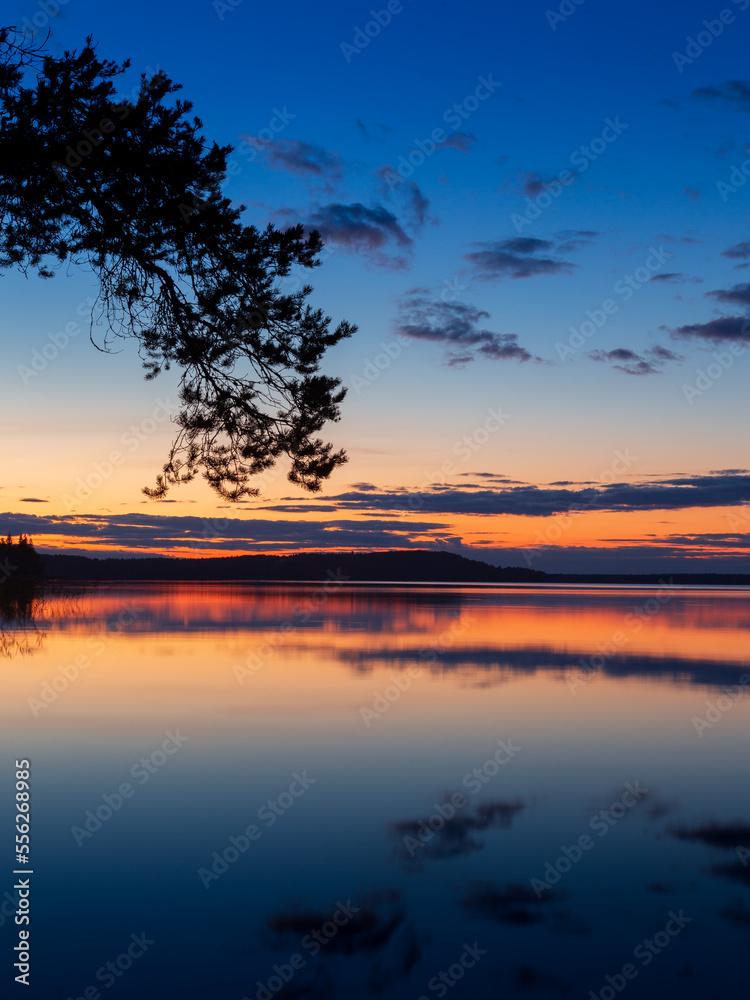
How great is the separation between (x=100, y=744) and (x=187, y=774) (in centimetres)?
245

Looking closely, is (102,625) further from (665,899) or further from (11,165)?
(665,899)

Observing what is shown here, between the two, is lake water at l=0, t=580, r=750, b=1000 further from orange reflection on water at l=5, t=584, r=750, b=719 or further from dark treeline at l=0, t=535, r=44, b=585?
dark treeline at l=0, t=535, r=44, b=585

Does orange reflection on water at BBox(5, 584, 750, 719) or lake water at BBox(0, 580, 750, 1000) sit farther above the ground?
lake water at BBox(0, 580, 750, 1000)

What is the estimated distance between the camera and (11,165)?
34.2 feet

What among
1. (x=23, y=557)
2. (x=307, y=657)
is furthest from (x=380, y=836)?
(x=23, y=557)

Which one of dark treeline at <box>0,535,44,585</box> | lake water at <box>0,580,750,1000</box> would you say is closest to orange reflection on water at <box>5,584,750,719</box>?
lake water at <box>0,580,750,1000</box>

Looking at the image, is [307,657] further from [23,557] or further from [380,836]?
[23,557]

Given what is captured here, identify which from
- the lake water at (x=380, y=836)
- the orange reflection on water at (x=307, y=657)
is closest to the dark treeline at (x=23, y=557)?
the orange reflection on water at (x=307, y=657)

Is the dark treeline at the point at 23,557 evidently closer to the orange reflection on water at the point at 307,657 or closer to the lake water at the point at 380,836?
the orange reflection on water at the point at 307,657

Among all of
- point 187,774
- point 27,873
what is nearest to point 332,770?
point 187,774

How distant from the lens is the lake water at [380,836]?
18.3 feet

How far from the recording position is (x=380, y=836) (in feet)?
27.1

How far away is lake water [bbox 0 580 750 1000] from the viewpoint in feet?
18.3

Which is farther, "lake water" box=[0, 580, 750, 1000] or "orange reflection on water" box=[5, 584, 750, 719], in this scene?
"orange reflection on water" box=[5, 584, 750, 719]
